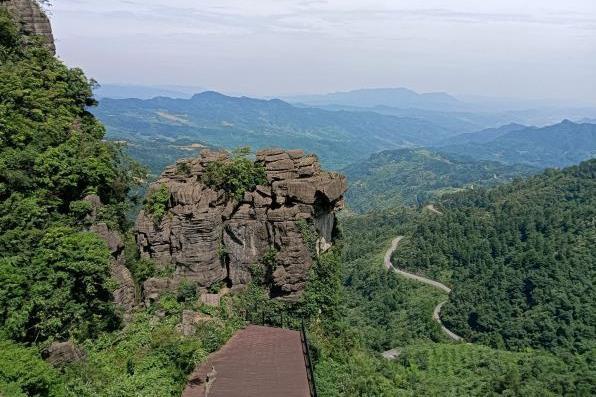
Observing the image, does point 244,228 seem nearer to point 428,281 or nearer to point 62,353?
point 62,353

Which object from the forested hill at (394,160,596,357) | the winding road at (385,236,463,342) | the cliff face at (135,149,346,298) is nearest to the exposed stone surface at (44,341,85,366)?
the cliff face at (135,149,346,298)

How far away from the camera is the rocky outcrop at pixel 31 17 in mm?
23016

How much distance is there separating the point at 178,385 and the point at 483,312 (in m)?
53.5

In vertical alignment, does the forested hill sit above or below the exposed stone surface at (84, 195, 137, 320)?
below

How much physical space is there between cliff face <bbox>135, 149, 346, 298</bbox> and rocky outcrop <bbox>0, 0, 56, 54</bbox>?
9791mm

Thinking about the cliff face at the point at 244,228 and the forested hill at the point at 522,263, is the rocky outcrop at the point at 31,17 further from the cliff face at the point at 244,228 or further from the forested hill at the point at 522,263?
the forested hill at the point at 522,263

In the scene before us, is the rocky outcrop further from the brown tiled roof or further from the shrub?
the brown tiled roof

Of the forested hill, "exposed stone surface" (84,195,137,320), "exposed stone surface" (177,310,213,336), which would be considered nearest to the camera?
"exposed stone surface" (177,310,213,336)

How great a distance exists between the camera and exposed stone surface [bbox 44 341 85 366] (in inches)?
567

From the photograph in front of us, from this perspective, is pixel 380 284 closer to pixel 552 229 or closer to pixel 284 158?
pixel 552 229

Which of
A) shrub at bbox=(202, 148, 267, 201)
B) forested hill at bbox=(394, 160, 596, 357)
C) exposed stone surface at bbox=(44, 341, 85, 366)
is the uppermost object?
shrub at bbox=(202, 148, 267, 201)

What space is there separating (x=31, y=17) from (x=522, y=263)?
63.5 metres

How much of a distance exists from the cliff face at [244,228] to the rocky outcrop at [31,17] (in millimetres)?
9791

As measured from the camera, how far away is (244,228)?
2039cm
